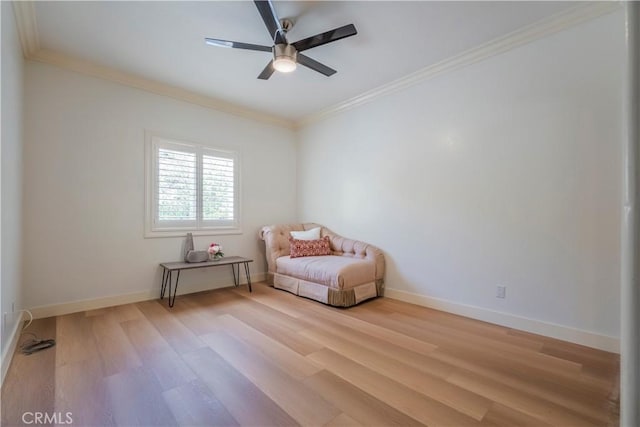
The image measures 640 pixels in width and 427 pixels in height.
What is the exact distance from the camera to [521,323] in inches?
110

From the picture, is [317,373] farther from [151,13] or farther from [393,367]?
[151,13]

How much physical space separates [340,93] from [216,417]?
3.76 m

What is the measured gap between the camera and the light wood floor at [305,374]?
65.1 inches

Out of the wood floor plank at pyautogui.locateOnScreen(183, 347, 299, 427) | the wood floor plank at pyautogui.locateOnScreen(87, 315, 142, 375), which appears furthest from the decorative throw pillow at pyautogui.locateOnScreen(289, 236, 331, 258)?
the wood floor plank at pyautogui.locateOnScreen(87, 315, 142, 375)

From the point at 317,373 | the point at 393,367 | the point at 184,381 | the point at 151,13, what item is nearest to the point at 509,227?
the point at 393,367

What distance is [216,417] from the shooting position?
1624mm

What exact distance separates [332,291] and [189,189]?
2.34 metres

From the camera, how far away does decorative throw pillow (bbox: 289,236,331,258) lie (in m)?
4.25

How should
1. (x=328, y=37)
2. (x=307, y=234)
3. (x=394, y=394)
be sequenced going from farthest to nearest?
(x=307, y=234) < (x=328, y=37) < (x=394, y=394)

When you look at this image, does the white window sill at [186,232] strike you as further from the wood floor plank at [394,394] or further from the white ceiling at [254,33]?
the wood floor plank at [394,394]

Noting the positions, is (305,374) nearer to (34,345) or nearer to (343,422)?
(343,422)

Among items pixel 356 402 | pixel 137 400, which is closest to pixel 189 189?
pixel 137 400

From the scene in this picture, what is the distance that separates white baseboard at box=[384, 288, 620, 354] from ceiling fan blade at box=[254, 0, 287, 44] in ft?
9.99

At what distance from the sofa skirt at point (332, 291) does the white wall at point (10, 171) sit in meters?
2.62
